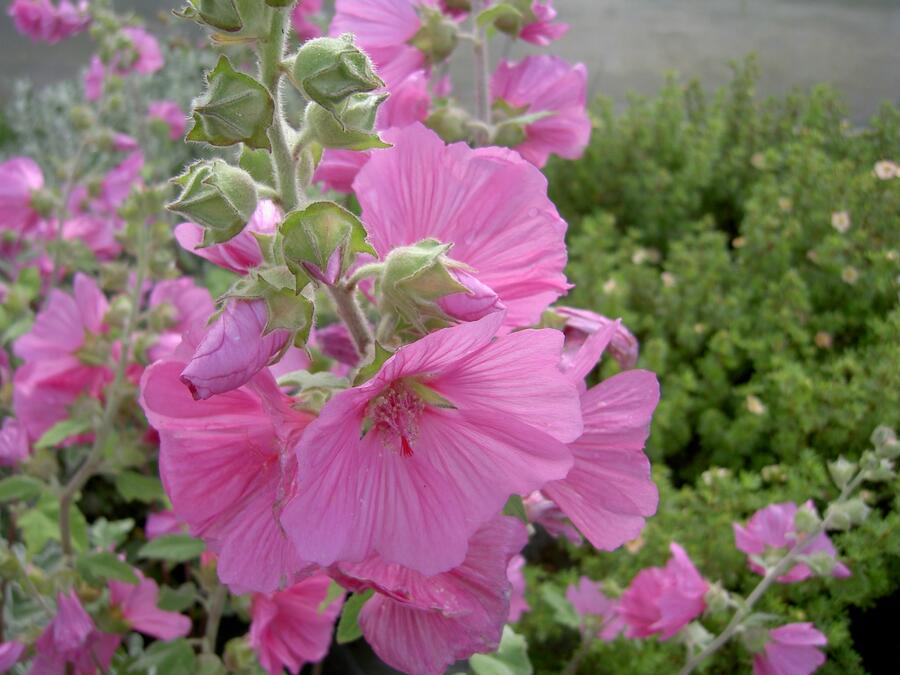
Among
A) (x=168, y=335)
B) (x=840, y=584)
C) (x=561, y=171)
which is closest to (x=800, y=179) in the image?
(x=561, y=171)

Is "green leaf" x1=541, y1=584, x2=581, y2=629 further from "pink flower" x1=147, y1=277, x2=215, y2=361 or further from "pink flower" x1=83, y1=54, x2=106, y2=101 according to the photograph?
"pink flower" x1=83, y1=54, x2=106, y2=101

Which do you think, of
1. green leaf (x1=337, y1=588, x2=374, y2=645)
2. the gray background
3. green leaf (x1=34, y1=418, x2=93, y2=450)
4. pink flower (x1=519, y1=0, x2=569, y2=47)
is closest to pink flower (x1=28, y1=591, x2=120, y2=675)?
green leaf (x1=34, y1=418, x2=93, y2=450)

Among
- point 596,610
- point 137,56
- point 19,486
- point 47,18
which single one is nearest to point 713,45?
point 137,56

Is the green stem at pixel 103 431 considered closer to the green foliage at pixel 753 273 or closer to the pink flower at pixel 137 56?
the pink flower at pixel 137 56

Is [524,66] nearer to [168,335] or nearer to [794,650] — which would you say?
[168,335]

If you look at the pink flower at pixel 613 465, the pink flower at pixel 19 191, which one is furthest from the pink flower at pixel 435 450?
the pink flower at pixel 19 191

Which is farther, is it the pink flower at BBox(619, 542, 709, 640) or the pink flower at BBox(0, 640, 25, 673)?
the pink flower at BBox(619, 542, 709, 640)

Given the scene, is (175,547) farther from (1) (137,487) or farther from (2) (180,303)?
(2) (180,303)
